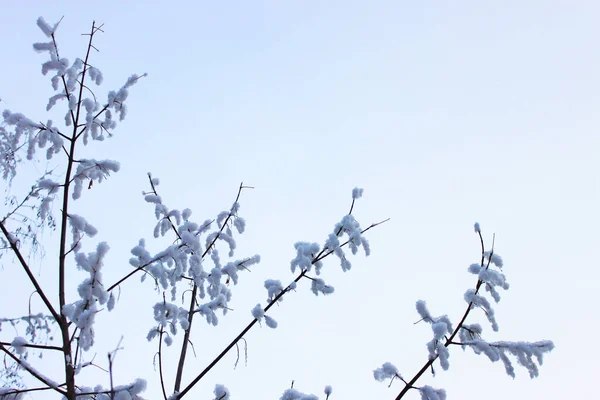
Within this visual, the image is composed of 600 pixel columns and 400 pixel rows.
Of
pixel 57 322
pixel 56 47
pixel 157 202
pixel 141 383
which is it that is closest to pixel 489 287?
pixel 141 383

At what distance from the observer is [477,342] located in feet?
9.28

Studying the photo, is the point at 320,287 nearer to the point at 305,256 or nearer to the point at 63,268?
the point at 305,256

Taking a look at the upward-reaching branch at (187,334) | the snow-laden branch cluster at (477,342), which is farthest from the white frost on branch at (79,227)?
the snow-laden branch cluster at (477,342)

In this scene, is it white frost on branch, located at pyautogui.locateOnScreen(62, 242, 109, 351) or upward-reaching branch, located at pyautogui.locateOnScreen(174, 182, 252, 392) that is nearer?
white frost on branch, located at pyautogui.locateOnScreen(62, 242, 109, 351)

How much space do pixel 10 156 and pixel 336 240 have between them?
2.19 metres

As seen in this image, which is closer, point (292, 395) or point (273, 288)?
point (292, 395)

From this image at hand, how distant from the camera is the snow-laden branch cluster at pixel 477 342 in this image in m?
2.76

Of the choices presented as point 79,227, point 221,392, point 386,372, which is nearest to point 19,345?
point 79,227

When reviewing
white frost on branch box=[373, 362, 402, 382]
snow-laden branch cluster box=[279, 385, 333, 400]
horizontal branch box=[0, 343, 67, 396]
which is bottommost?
white frost on branch box=[373, 362, 402, 382]

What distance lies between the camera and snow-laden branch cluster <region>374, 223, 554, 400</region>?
9.04 ft

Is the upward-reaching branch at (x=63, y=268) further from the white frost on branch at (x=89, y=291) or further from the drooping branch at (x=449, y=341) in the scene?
the drooping branch at (x=449, y=341)

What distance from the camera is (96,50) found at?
3.85 metres

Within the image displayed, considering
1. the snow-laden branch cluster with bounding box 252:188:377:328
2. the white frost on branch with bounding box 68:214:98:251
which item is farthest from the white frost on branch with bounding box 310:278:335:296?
the white frost on branch with bounding box 68:214:98:251

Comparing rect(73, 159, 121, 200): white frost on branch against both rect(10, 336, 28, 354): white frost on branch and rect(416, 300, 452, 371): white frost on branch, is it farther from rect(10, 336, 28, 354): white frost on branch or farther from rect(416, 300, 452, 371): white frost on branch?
rect(416, 300, 452, 371): white frost on branch
